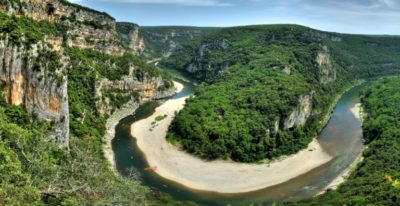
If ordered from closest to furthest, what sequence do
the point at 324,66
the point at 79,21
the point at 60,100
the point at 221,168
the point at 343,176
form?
the point at 60,100
the point at 343,176
the point at 221,168
the point at 79,21
the point at 324,66

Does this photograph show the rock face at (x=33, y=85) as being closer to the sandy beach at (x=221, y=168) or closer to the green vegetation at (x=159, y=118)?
the sandy beach at (x=221, y=168)

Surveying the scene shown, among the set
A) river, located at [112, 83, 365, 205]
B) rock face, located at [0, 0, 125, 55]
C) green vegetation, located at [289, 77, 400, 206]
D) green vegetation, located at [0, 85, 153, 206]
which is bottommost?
river, located at [112, 83, 365, 205]

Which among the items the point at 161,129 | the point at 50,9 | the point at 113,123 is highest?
the point at 50,9

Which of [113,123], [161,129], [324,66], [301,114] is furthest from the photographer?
[324,66]

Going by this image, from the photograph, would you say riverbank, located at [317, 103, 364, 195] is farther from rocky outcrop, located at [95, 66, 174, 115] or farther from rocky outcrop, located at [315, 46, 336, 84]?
rocky outcrop, located at [315, 46, 336, 84]

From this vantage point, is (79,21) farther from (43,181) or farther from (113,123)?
(43,181)

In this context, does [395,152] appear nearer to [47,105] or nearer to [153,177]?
[153,177]

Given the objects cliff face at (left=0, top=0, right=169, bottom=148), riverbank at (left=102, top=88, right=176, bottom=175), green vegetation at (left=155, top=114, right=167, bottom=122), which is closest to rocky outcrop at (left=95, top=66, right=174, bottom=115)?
cliff face at (left=0, top=0, right=169, bottom=148)

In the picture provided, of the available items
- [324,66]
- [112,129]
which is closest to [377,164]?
[112,129]
